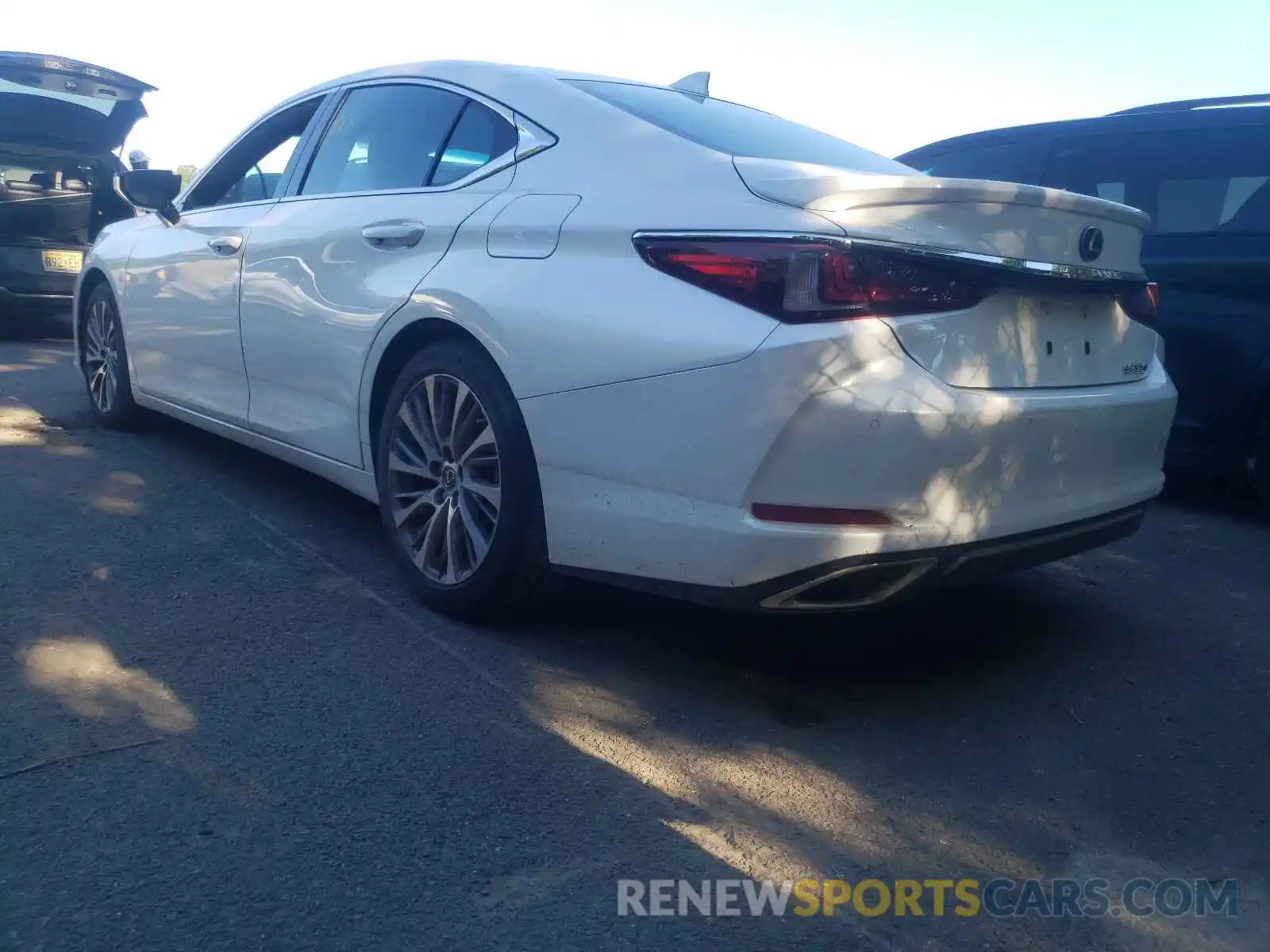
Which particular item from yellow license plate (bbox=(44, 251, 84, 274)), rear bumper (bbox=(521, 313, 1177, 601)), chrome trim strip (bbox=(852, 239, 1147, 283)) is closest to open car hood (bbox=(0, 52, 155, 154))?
yellow license plate (bbox=(44, 251, 84, 274))

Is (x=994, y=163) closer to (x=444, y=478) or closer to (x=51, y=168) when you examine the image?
(x=444, y=478)

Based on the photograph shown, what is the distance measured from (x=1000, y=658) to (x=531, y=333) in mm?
1683

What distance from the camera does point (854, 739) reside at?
120 inches

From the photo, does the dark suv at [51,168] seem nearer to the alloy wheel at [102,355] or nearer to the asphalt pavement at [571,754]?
the alloy wheel at [102,355]

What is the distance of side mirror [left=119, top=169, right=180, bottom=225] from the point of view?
533cm

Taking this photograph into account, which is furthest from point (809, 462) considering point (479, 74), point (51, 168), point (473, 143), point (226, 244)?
point (51, 168)

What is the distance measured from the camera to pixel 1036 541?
3.09 m

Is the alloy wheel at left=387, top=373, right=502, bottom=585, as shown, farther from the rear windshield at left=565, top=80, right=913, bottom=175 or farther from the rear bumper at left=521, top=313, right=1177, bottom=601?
the rear windshield at left=565, top=80, right=913, bottom=175

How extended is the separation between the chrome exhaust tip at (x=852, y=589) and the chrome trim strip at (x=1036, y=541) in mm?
93

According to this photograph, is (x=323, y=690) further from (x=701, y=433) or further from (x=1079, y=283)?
(x=1079, y=283)

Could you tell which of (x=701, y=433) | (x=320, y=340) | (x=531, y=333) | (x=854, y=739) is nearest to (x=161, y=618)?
(x=320, y=340)

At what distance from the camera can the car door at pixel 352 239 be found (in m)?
3.75

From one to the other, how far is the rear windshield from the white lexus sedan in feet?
0.06

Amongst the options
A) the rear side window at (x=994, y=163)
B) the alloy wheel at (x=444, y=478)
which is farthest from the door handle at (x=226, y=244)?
the rear side window at (x=994, y=163)
